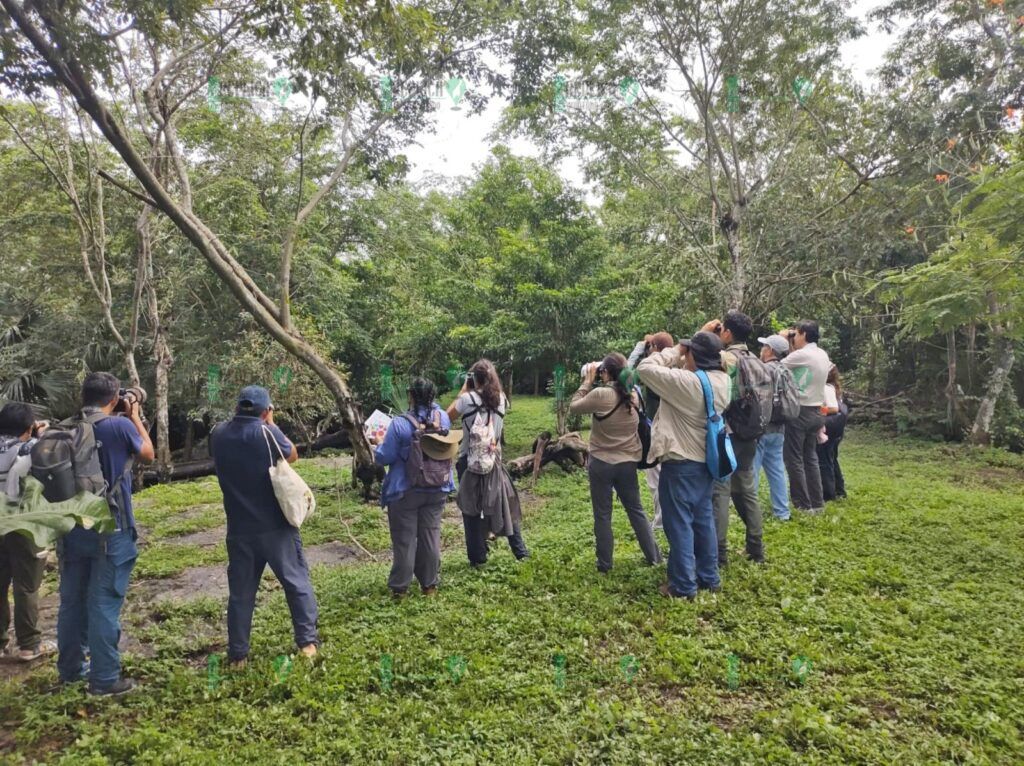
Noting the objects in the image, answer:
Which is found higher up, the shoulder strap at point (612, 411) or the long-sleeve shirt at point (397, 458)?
the shoulder strap at point (612, 411)

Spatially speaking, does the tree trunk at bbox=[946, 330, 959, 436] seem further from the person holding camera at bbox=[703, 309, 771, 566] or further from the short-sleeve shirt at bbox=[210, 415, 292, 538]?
the short-sleeve shirt at bbox=[210, 415, 292, 538]

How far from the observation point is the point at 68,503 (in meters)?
2.04

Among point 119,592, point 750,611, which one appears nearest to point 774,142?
point 750,611

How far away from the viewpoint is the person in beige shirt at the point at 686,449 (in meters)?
4.38

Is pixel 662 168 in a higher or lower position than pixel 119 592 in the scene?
higher

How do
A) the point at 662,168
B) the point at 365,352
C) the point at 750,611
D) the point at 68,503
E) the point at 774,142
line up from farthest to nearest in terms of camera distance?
the point at 365,352
the point at 662,168
the point at 774,142
the point at 750,611
the point at 68,503

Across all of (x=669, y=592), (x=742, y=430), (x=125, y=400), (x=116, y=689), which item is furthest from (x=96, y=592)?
(x=742, y=430)

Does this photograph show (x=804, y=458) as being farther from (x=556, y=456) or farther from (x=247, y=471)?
(x=247, y=471)

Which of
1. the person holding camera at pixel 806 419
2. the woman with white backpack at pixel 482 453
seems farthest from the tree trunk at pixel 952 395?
the woman with white backpack at pixel 482 453

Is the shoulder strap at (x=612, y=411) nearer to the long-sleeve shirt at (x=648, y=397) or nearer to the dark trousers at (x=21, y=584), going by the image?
the long-sleeve shirt at (x=648, y=397)

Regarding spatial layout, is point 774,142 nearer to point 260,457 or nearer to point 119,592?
point 260,457

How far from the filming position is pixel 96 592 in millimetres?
3529

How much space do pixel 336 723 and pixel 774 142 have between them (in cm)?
1288

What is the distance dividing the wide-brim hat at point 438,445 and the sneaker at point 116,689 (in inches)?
88.6
